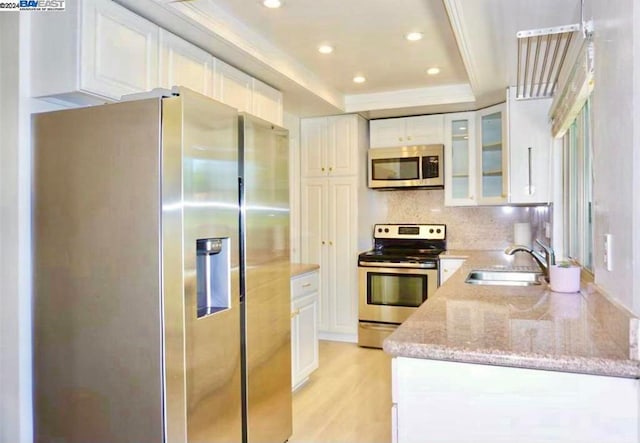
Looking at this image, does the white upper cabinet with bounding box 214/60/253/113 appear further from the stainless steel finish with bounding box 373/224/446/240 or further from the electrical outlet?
the stainless steel finish with bounding box 373/224/446/240

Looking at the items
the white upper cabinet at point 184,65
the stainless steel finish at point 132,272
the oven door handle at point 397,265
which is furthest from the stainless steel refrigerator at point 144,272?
the oven door handle at point 397,265

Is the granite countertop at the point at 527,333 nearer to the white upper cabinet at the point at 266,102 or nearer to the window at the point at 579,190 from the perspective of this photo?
the window at the point at 579,190

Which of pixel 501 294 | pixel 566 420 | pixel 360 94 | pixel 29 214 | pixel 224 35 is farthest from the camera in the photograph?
pixel 360 94

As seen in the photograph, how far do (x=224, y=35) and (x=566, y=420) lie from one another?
230cm

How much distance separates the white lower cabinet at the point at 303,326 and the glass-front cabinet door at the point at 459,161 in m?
1.78

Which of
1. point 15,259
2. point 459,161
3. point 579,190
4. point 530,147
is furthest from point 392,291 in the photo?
point 15,259

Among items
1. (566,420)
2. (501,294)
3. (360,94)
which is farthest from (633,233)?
(360,94)

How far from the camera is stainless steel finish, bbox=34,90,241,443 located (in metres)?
1.57

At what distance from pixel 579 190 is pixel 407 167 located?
194 cm

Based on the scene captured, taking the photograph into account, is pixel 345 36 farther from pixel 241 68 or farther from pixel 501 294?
pixel 501 294

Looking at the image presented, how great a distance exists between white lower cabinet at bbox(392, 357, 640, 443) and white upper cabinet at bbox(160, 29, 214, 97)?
1795mm

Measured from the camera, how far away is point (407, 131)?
445cm

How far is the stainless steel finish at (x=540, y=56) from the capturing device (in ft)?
5.89

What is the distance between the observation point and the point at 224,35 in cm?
243
